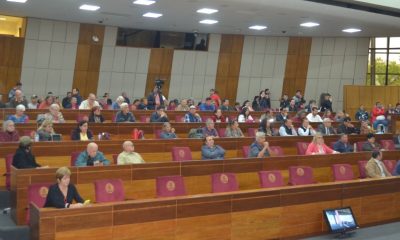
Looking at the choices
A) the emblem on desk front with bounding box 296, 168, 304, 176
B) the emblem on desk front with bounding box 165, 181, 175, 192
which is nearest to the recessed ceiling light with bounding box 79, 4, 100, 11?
the emblem on desk front with bounding box 296, 168, 304, 176

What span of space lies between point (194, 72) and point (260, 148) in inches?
457

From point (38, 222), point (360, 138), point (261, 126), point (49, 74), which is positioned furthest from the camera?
point (49, 74)

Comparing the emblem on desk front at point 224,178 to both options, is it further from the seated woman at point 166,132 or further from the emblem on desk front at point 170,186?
the seated woman at point 166,132

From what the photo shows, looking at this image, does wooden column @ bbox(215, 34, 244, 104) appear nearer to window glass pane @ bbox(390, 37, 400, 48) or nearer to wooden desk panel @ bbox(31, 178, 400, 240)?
window glass pane @ bbox(390, 37, 400, 48)

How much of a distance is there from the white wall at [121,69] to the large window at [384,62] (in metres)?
9.29

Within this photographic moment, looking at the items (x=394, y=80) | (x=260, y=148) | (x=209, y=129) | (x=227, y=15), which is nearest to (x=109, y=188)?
(x=260, y=148)

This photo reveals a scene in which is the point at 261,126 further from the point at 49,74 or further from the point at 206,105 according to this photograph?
the point at 49,74

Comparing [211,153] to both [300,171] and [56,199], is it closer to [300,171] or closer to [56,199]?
[300,171]

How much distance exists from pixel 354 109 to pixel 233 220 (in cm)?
1553

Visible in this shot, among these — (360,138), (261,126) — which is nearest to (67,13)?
(261,126)

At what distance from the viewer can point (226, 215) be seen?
683 centimetres

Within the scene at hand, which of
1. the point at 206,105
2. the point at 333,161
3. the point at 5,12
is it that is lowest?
the point at 333,161

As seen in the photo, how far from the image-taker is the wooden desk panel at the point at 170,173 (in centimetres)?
727

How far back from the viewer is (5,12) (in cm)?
1719
